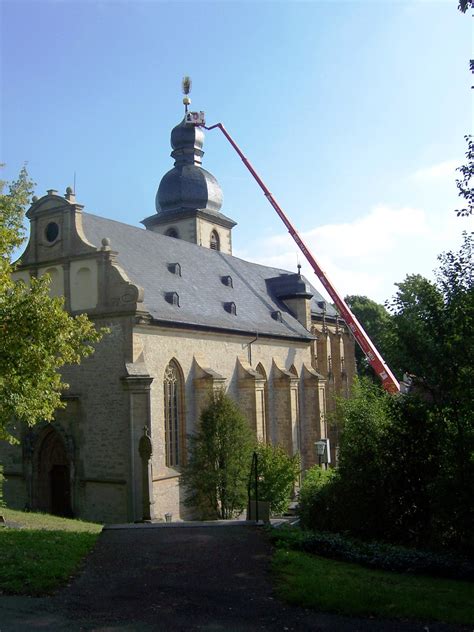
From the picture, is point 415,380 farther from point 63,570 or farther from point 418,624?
point 63,570

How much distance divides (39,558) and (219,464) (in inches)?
508

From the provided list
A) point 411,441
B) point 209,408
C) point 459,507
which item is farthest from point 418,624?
point 209,408

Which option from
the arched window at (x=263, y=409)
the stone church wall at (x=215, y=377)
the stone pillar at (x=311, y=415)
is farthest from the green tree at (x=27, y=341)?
the stone pillar at (x=311, y=415)

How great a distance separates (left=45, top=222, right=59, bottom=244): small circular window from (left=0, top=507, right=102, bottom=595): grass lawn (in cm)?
1338

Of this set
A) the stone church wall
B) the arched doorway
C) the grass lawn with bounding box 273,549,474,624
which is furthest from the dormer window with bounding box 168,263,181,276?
the grass lawn with bounding box 273,549,474,624

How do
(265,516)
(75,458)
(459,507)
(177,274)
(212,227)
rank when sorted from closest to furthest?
(459,507) → (265,516) → (75,458) → (177,274) → (212,227)

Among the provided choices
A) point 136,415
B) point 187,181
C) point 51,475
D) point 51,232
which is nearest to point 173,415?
point 136,415

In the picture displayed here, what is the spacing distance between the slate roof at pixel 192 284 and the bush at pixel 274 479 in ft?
20.1

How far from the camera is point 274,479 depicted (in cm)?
2519

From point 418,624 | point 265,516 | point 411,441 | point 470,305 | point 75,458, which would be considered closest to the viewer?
point 418,624

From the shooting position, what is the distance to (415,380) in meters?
13.6

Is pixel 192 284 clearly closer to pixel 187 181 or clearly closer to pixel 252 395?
pixel 252 395

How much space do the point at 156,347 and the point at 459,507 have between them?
47.5 feet

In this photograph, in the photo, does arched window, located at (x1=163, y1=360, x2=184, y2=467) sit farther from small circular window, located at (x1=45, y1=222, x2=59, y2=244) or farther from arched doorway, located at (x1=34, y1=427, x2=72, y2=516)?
small circular window, located at (x1=45, y1=222, x2=59, y2=244)
